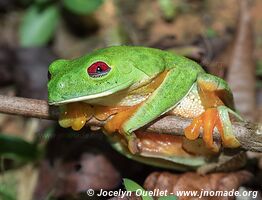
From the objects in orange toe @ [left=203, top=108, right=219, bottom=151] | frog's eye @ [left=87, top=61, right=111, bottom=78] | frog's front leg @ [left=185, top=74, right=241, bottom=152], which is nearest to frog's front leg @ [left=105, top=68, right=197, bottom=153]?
frog's front leg @ [left=185, top=74, right=241, bottom=152]

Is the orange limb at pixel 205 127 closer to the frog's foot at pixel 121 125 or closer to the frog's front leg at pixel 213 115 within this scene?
the frog's front leg at pixel 213 115

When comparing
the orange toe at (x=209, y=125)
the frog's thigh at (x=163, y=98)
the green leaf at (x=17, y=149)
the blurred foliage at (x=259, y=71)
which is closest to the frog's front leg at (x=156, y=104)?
the frog's thigh at (x=163, y=98)

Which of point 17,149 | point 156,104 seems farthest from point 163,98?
point 17,149

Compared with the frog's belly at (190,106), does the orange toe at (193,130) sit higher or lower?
lower

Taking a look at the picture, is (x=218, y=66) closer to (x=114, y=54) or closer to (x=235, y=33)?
(x=235, y=33)

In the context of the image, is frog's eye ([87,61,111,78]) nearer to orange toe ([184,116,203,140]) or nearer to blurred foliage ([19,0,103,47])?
orange toe ([184,116,203,140])

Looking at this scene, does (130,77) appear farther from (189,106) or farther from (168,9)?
(168,9)

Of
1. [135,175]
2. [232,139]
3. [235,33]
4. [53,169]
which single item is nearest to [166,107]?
[232,139]

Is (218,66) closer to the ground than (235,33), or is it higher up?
closer to the ground
